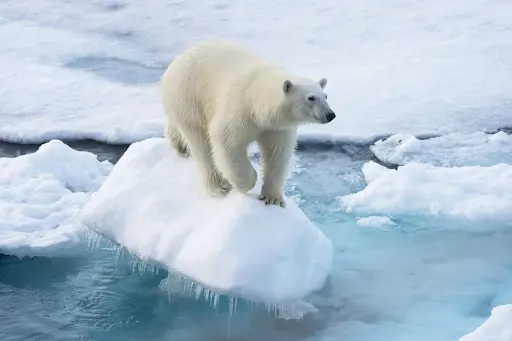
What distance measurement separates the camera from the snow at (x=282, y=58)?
7539mm

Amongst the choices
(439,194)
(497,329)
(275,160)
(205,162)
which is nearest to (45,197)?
(205,162)

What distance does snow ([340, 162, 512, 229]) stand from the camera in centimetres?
534

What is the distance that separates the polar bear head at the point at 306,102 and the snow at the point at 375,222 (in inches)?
59.2

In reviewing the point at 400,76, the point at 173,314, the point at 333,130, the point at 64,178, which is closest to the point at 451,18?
the point at 400,76

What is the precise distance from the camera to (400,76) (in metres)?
8.64

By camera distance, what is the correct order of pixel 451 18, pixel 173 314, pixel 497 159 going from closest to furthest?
pixel 173 314, pixel 497 159, pixel 451 18

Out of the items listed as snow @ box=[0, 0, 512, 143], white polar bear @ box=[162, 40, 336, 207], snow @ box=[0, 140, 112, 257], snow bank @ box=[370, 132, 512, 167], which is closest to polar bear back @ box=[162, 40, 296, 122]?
white polar bear @ box=[162, 40, 336, 207]

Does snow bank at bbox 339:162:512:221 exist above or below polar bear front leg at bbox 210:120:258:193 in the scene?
below

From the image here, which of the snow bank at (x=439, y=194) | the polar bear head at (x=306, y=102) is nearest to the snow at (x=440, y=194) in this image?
the snow bank at (x=439, y=194)

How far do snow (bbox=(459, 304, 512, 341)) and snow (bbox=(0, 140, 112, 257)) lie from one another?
2614 mm

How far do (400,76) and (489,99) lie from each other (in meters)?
1.04

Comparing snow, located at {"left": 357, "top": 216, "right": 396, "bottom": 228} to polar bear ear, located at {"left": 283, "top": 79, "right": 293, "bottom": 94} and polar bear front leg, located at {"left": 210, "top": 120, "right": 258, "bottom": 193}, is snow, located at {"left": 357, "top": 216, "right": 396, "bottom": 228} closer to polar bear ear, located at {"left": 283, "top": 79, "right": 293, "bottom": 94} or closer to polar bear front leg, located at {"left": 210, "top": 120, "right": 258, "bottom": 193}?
polar bear front leg, located at {"left": 210, "top": 120, "right": 258, "bottom": 193}

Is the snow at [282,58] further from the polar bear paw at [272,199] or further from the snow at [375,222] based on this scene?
the polar bear paw at [272,199]

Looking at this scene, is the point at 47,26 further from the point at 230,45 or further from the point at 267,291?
the point at 267,291
